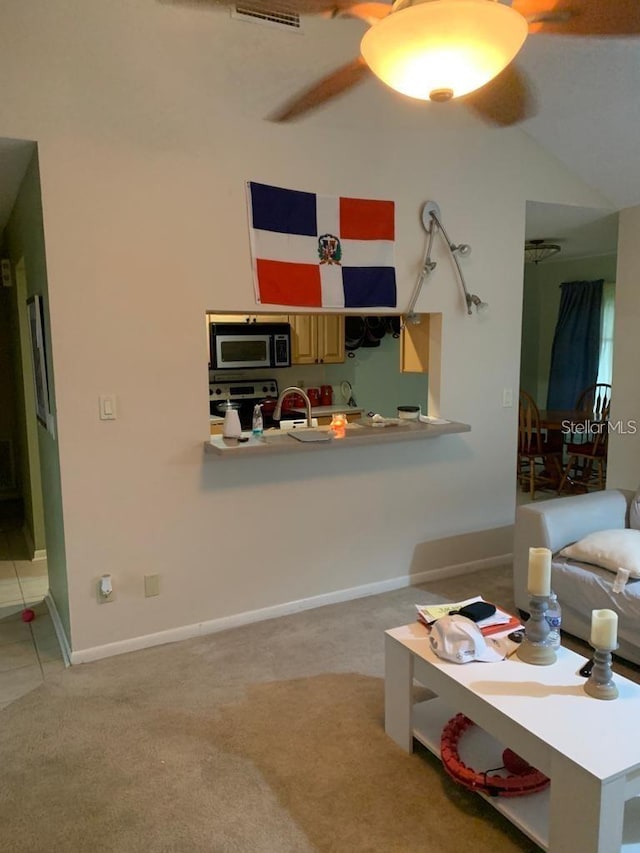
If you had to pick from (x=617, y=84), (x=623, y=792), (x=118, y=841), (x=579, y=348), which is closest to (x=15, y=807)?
(x=118, y=841)

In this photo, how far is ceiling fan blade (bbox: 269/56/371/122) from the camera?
2.06 meters

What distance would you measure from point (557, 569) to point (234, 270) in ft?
6.80

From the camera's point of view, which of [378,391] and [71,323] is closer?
[71,323]

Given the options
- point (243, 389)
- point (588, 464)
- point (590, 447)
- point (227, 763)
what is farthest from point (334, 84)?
point (588, 464)

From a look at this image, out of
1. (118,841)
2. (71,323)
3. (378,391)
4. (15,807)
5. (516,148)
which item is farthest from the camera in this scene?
(378,391)

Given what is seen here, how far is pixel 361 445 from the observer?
345 cm

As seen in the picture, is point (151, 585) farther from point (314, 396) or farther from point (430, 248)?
point (314, 396)

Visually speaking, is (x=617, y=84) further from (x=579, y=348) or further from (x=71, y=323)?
(x=579, y=348)

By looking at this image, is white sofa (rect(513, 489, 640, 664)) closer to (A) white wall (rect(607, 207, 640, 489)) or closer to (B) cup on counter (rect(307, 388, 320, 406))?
(A) white wall (rect(607, 207, 640, 489))

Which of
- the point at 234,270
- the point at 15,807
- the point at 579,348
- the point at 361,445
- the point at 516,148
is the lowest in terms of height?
the point at 15,807

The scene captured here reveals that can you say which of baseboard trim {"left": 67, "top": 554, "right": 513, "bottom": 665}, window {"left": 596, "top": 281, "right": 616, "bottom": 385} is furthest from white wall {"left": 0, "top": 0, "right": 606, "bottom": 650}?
window {"left": 596, "top": 281, "right": 616, "bottom": 385}

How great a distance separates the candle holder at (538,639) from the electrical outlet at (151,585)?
1.72 metres

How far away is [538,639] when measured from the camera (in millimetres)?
2031

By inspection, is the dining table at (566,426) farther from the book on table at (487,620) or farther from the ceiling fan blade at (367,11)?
the ceiling fan blade at (367,11)
